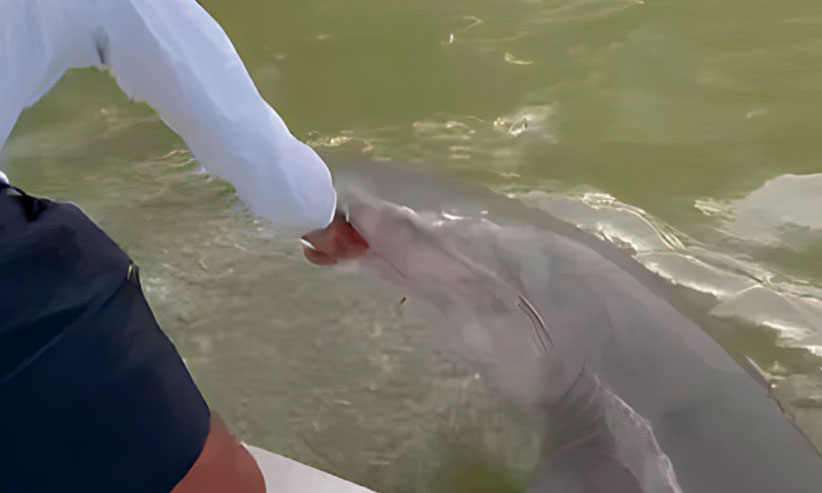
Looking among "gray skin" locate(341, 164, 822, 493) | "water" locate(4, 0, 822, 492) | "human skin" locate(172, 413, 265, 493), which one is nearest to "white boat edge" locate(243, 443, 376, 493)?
"water" locate(4, 0, 822, 492)

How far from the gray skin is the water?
0.28 ft

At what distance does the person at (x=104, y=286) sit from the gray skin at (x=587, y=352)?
564 millimetres

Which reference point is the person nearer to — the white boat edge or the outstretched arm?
the outstretched arm

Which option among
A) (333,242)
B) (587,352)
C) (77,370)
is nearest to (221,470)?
(77,370)

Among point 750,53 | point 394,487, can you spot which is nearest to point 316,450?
point 394,487

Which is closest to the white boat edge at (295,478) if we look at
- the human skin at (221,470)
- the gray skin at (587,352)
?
the gray skin at (587,352)

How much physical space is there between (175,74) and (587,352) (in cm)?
72

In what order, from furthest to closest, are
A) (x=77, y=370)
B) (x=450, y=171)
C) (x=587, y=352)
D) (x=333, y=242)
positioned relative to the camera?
(x=450, y=171), (x=587, y=352), (x=333, y=242), (x=77, y=370)

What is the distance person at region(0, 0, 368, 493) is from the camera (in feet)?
1.71

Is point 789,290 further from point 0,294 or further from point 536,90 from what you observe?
point 0,294

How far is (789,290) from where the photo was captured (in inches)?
49.8

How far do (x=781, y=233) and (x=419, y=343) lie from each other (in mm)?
663

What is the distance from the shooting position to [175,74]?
558 millimetres

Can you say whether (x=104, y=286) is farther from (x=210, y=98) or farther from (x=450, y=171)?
(x=450, y=171)
